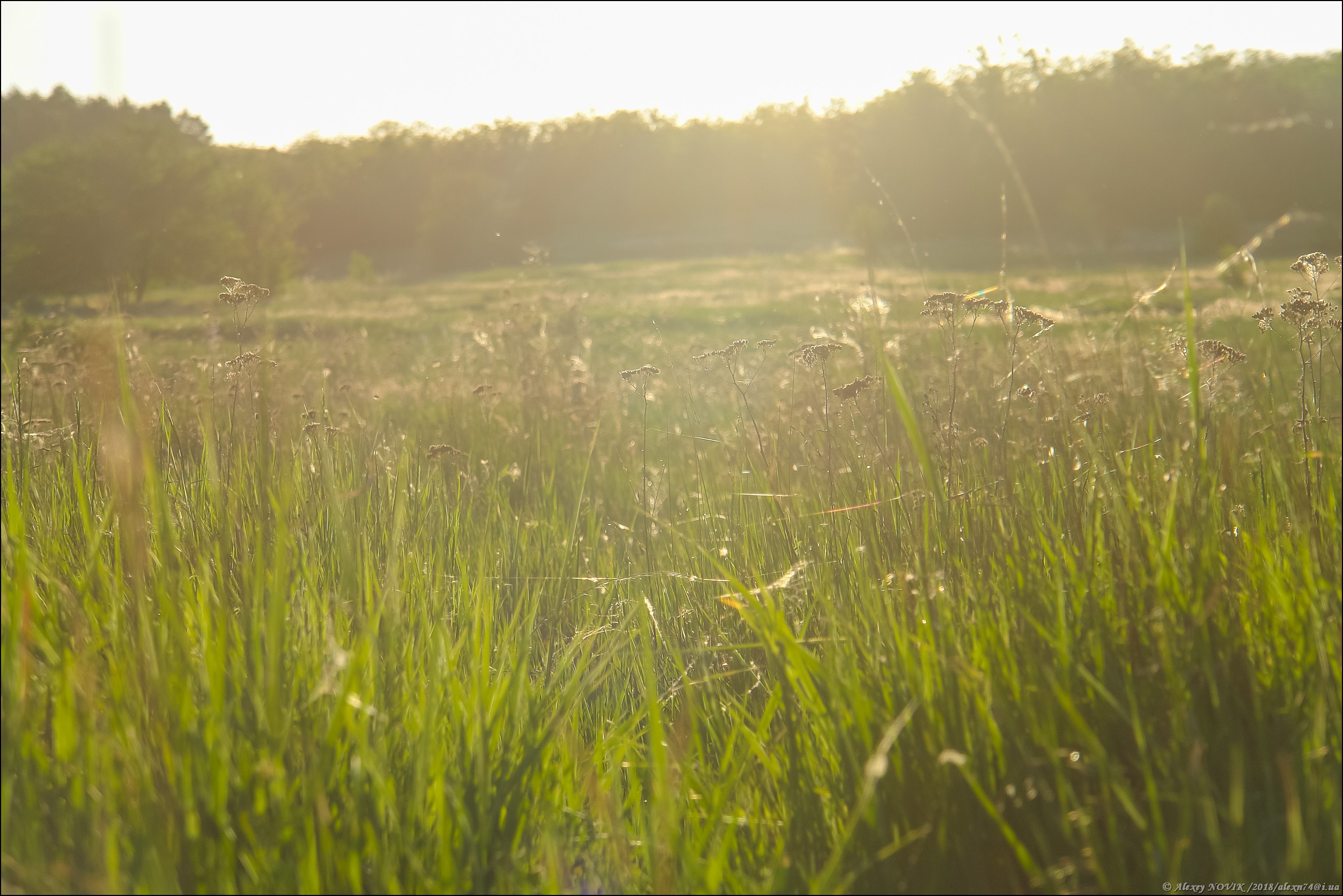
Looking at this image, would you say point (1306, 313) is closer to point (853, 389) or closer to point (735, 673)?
Result: point (853, 389)

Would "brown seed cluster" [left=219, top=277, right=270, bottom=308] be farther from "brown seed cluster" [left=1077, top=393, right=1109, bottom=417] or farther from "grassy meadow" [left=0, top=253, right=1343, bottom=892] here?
"brown seed cluster" [left=1077, top=393, right=1109, bottom=417]

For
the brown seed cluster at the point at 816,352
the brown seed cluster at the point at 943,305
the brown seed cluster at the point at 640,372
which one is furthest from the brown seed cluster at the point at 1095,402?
the brown seed cluster at the point at 640,372

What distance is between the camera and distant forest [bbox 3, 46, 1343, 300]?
31656mm

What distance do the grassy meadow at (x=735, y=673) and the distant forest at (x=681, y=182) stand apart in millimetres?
19099

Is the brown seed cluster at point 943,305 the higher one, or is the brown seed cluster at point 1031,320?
the brown seed cluster at point 943,305

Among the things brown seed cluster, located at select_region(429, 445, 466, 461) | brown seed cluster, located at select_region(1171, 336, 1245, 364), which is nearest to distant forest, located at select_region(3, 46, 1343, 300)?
brown seed cluster, located at select_region(429, 445, 466, 461)

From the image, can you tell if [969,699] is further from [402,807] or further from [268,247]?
[268,247]

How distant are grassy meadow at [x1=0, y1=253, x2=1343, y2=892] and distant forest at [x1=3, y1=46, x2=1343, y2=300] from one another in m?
19.1

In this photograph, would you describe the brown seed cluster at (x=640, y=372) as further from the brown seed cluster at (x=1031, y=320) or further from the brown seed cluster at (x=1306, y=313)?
the brown seed cluster at (x=1306, y=313)

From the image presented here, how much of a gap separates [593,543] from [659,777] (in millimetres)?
2025

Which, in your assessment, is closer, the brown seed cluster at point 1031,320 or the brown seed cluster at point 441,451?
the brown seed cluster at point 1031,320

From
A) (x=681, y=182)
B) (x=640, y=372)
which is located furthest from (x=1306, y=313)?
(x=681, y=182)

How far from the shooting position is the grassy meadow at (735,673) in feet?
3.67

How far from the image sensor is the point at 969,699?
132 centimetres
